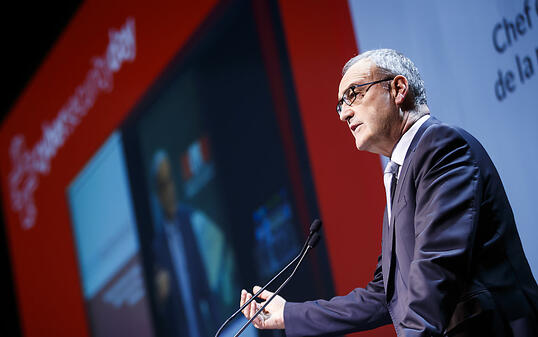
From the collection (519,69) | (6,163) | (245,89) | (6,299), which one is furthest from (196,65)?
(6,299)

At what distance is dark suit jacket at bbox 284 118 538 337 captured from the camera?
131 centimetres

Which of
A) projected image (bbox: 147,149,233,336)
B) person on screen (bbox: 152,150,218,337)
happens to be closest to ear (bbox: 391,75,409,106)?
projected image (bbox: 147,149,233,336)

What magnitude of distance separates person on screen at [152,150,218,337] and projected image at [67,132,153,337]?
0.24 meters

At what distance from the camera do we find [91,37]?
4547 mm

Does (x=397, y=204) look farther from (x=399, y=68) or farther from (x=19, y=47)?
(x=19, y=47)

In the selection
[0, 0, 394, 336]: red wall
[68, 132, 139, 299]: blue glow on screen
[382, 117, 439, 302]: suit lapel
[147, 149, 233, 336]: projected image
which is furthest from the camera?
[68, 132, 139, 299]: blue glow on screen

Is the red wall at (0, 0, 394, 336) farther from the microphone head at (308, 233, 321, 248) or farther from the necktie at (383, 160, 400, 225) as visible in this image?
the necktie at (383, 160, 400, 225)

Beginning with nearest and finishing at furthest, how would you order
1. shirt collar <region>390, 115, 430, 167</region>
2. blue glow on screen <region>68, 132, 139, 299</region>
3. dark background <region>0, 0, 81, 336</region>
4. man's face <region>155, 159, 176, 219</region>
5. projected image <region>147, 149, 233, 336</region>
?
shirt collar <region>390, 115, 430, 167</region>
projected image <region>147, 149, 233, 336</region>
man's face <region>155, 159, 176, 219</region>
blue glow on screen <region>68, 132, 139, 299</region>
dark background <region>0, 0, 81, 336</region>

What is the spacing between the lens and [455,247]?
4.34 feet

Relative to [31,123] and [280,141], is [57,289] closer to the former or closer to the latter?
[31,123]

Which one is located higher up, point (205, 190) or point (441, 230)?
point (205, 190)

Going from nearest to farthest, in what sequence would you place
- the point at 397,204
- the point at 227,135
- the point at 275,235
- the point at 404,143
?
the point at 397,204 → the point at 404,143 → the point at 275,235 → the point at 227,135

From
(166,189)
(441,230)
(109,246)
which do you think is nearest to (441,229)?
→ (441,230)

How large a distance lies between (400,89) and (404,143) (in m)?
0.16
